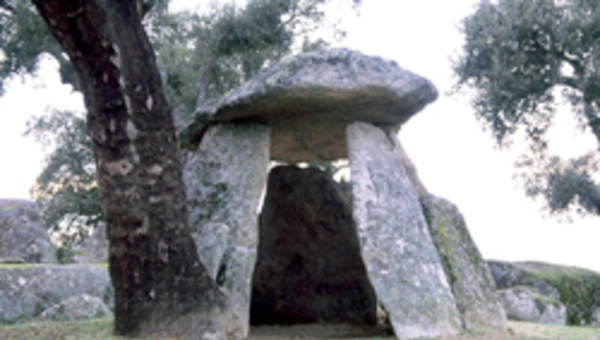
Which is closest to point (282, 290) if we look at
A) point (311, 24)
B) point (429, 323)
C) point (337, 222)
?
point (337, 222)

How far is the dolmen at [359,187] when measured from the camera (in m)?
6.56

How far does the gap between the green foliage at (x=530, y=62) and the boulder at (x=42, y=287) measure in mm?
11898

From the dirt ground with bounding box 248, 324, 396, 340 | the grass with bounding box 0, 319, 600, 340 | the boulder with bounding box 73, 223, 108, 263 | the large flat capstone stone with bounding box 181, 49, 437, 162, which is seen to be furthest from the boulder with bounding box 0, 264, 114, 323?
the boulder with bounding box 73, 223, 108, 263

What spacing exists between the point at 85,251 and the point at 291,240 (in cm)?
742

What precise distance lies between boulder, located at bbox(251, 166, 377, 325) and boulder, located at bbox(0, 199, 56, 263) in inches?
155

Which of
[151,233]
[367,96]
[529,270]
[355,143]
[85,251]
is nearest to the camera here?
[151,233]

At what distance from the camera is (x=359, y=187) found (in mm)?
7270

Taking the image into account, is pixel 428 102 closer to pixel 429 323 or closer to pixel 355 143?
pixel 355 143

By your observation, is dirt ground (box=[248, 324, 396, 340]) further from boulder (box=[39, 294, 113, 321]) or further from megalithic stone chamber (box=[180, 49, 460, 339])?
boulder (box=[39, 294, 113, 321])

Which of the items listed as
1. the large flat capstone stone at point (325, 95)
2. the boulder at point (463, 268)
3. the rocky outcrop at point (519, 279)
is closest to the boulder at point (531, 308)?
the rocky outcrop at point (519, 279)

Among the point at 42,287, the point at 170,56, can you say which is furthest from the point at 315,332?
the point at 170,56

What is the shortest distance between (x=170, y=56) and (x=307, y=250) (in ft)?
36.4

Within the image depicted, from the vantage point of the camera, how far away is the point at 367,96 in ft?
23.6

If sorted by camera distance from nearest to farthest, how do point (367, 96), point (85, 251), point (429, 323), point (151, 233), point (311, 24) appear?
1. point (151, 233)
2. point (429, 323)
3. point (367, 96)
4. point (85, 251)
5. point (311, 24)
